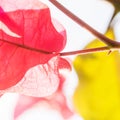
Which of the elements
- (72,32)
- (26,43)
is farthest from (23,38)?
(72,32)

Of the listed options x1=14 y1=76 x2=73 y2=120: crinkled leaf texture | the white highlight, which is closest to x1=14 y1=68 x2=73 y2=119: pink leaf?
x1=14 y1=76 x2=73 y2=120: crinkled leaf texture

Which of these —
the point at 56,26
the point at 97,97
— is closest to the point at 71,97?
the point at 97,97

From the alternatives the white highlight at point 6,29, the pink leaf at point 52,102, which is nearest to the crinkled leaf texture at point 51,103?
the pink leaf at point 52,102

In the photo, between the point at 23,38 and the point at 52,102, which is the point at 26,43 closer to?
the point at 23,38

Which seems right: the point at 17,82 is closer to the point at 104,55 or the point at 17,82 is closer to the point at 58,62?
the point at 58,62

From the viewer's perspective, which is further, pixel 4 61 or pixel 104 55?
pixel 104 55

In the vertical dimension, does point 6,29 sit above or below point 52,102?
above

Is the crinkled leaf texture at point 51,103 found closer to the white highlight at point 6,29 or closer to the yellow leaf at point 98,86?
the yellow leaf at point 98,86
